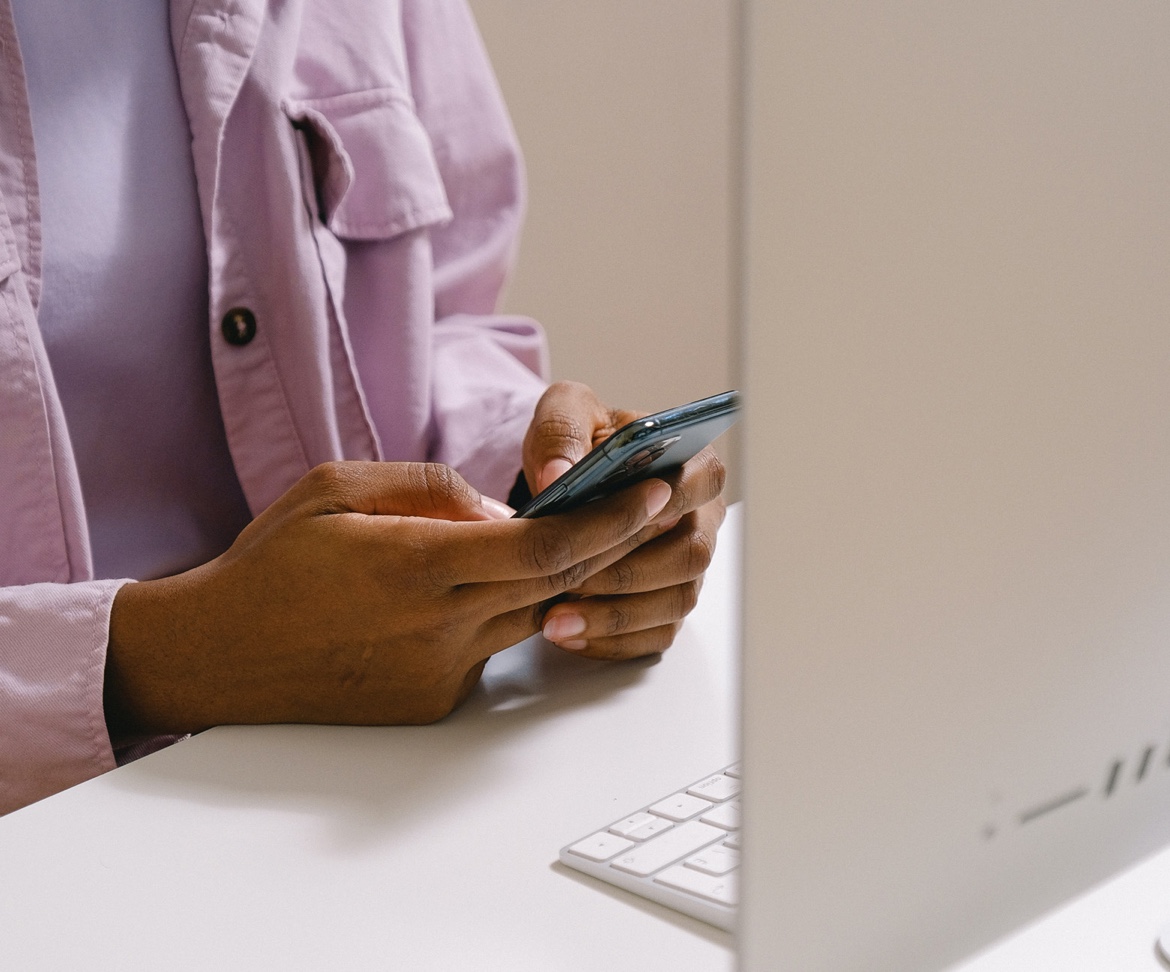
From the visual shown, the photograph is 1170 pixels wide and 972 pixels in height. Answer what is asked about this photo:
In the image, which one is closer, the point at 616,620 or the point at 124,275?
the point at 616,620

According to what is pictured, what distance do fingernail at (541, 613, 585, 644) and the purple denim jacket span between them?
0.20m

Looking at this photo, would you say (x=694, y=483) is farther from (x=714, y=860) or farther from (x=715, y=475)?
(x=714, y=860)

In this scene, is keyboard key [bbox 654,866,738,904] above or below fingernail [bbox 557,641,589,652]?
above

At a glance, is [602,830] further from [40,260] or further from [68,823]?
[40,260]

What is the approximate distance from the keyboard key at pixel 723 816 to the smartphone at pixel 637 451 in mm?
132

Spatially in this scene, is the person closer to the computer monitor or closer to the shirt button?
the shirt button

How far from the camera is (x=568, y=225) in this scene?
1724 millimetres

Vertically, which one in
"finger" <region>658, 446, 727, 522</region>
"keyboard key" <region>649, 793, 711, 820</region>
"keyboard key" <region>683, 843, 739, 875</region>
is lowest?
"keyboard key" <region>649, 793, 711, 820</region>

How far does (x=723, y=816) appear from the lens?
37 centimetres

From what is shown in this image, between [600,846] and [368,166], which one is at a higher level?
[368,166]

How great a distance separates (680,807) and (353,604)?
17 cm

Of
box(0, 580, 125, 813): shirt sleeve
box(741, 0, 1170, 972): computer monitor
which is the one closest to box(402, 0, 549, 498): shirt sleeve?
box(0, 580, 125, 813): shirt sleeve

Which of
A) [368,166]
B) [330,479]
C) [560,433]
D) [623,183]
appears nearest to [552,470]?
[560,433]

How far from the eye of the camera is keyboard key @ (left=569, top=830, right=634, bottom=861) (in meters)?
0.35
